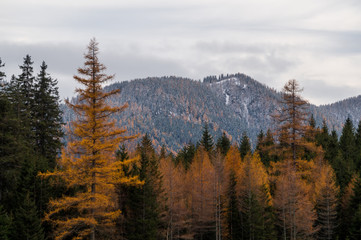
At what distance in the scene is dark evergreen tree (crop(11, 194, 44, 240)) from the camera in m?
25.8

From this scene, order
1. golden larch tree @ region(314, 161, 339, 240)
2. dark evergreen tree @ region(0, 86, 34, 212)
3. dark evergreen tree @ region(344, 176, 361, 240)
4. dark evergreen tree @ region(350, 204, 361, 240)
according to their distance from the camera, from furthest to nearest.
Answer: golden larch tree @ region(314, 161, 339, 240) < dark evergreen tree @ region(344, 176, 361, 240) < dark evergreen tree @ region(350, 204, 361, 240) < dark evergreen tree @ region(0, 86, 34, 212)

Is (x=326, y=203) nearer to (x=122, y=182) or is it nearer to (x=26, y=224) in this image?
(x=122, y=182)

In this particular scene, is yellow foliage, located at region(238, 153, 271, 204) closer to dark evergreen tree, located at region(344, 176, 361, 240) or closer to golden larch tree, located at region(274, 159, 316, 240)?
golden larch tree, located at region(274, 159, 316, 240)

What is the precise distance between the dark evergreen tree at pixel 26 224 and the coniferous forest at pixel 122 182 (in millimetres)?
74

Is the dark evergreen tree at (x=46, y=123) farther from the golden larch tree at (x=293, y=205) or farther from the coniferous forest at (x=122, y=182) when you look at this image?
the golden larch tree at (x=293, y=205)

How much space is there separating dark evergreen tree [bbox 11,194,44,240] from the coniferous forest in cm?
7

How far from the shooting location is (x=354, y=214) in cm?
4225

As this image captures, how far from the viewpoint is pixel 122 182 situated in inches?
847

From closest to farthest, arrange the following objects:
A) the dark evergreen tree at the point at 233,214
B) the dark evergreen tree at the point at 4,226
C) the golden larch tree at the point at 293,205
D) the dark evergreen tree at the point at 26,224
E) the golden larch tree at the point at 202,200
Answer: the dark evergreen tree at the point at 4,226, the dark evergreen tree at the point at 26,224, the golden larch tree at the point at 293,205, the golden larch tree at the point at 202,200, the dark evergreen tree at the point at 233,214

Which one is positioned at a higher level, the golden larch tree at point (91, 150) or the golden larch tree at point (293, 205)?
the golden larch tree at point (91, 150)

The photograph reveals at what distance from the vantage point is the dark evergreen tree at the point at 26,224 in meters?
25.8

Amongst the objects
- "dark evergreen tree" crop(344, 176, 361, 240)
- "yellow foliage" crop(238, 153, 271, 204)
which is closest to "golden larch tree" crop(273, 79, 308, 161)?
"yellow foliage" crop(238, 153, 271, 204)

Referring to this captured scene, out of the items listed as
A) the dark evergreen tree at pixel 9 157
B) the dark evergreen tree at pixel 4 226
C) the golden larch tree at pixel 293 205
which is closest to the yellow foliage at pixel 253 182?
the golden larch tree at pixel 293 205

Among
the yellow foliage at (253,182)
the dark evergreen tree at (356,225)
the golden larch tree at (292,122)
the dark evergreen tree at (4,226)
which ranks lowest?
the dark evergreen tree at (356,225)
